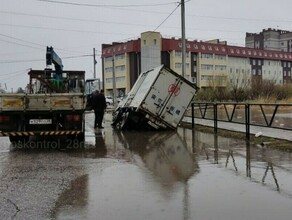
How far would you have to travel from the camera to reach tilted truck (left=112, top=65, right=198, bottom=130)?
16797mm

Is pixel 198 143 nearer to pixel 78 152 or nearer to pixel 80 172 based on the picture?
pixel 78 152

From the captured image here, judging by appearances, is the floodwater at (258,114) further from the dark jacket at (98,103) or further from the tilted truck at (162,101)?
the dark jacket at (98,103)

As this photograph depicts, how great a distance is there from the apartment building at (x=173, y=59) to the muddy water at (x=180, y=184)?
7750cm

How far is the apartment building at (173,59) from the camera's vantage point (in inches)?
3809

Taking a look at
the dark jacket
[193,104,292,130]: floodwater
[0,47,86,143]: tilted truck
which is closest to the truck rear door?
[193,104,292,130]: floodwater

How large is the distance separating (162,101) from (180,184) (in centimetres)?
987

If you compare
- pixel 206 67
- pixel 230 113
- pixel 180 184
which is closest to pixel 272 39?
pixel 206 67

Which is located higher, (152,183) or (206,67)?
(206,67)

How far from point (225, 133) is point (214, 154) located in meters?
4.81

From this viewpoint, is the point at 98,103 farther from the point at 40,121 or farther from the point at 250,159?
the point at 250,159

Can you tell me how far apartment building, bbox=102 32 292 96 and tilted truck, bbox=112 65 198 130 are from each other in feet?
232

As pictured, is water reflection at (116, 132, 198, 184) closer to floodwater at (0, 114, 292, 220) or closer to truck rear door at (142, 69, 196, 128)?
floodwater at (0, 114, 292, 220)

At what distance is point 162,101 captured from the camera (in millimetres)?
16891

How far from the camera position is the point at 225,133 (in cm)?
A: 1534
